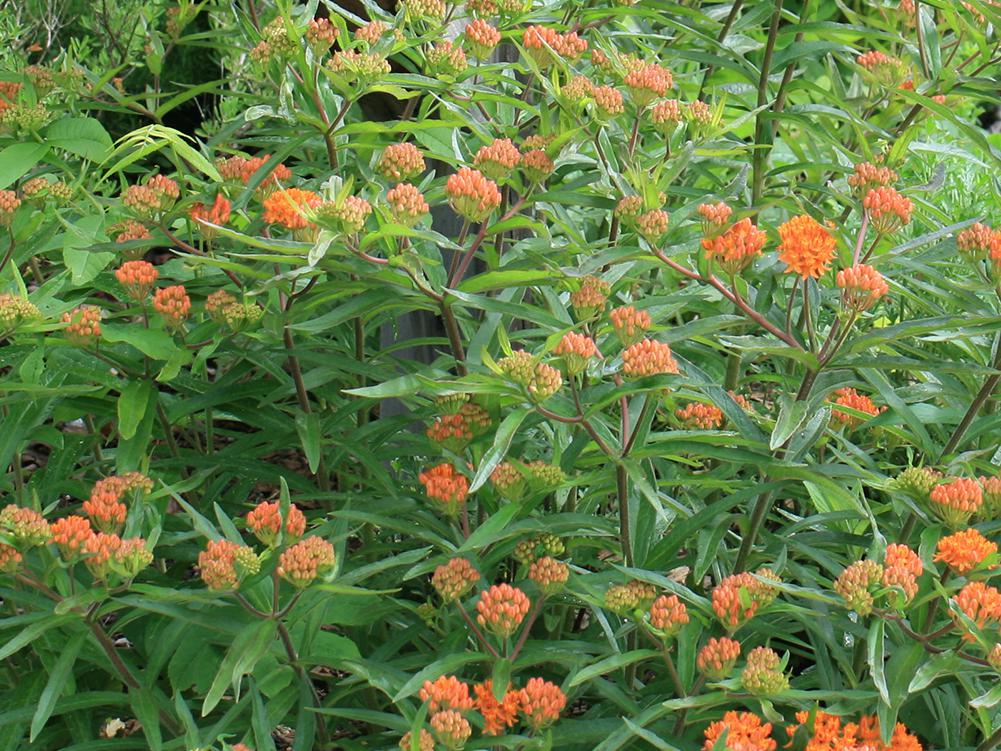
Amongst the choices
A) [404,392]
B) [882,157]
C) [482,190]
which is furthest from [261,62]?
[882,157]

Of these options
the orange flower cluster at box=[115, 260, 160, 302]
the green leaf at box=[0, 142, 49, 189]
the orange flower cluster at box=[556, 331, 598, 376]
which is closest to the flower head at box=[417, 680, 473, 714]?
the orange flower cluster at box=[556, 331, 598, 376]

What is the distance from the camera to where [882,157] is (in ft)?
8.40

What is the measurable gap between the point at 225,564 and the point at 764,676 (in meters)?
0.78

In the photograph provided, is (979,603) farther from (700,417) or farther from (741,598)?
(700,417)

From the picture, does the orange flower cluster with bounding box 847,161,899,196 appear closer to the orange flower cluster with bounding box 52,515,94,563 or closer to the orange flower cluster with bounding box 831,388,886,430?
the orange flower cluster with bounding box 831,388,886,430

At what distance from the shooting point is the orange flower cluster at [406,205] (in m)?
1.92

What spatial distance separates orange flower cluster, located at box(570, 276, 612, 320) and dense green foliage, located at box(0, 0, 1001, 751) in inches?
1.8

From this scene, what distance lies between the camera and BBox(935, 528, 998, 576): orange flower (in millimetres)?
1796

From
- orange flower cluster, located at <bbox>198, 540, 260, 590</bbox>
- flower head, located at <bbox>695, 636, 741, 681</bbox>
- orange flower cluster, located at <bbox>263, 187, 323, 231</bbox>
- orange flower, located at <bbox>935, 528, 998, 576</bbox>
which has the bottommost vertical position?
flower head, located at <bbox>695, 636, 741, 681</bbox>

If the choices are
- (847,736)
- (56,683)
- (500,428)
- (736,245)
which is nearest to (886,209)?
(736,245)

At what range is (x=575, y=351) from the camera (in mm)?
1808

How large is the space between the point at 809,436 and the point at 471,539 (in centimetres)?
55

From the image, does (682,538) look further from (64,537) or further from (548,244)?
(64,537)

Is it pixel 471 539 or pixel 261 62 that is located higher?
pixel 261 62
